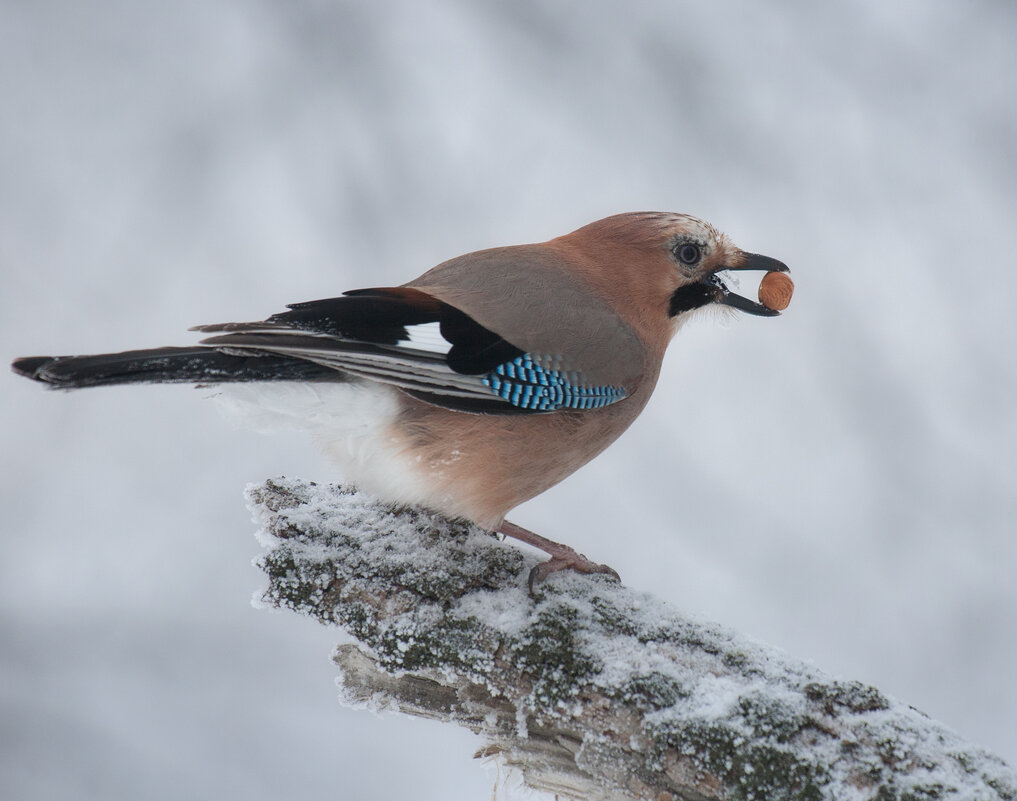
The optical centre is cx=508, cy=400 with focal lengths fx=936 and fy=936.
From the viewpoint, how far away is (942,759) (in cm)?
195

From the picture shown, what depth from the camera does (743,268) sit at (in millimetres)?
3211

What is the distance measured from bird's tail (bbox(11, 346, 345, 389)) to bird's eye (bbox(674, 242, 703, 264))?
4.09 feet

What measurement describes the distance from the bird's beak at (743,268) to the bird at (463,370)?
0.15m

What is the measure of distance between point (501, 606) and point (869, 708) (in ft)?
3.16

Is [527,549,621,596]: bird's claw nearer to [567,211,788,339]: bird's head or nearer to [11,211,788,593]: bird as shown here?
[11,211,788,593]: bird

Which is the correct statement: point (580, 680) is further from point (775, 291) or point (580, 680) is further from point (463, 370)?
point (775, 291)

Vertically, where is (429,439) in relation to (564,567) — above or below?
above

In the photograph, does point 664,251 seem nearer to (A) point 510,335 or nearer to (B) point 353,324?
(A) point 510,335

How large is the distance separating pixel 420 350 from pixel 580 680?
97 centimetres

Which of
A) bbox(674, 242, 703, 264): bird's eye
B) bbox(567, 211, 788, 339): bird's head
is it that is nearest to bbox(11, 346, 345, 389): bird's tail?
bbox(567, 211, 788, 339): bird's head

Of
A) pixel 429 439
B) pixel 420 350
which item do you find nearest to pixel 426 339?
pixel 420 350

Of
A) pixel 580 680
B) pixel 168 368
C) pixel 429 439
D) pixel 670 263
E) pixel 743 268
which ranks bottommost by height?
pixel 580 680

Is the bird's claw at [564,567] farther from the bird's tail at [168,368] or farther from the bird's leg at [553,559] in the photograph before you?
the bird's tail at [168,368]

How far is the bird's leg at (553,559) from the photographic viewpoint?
2734mm
